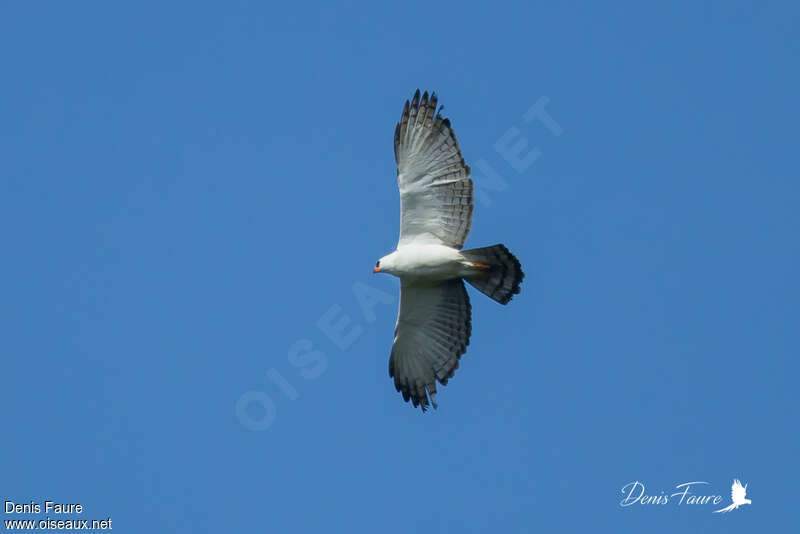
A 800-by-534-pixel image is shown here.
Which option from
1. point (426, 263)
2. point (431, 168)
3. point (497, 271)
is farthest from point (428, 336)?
point (431, 168)

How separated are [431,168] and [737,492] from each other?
7185 millimetres

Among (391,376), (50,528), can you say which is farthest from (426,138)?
(50,528)

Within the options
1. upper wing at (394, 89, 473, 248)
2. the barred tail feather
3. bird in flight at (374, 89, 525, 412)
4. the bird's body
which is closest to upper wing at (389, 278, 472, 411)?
bird in flight at (374, 89, 525, 412)

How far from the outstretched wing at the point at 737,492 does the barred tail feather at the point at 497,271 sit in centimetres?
520

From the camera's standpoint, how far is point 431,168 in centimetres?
1398

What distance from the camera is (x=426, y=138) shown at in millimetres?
13969

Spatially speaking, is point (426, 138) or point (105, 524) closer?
point (426, 138)

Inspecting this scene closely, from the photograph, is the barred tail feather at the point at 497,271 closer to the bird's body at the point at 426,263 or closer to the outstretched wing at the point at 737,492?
the bird's body at the point at 426,263

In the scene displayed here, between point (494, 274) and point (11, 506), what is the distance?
891cm

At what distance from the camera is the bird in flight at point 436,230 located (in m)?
14.0

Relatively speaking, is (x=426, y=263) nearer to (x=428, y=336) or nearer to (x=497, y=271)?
(x=497, y=271)

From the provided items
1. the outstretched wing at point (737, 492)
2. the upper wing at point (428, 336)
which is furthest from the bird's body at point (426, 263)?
the outstretched wing at point (737, 492)

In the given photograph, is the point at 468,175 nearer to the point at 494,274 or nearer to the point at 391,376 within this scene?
the point at 494,274

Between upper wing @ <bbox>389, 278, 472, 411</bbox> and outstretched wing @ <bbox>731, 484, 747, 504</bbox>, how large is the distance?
194 inches
